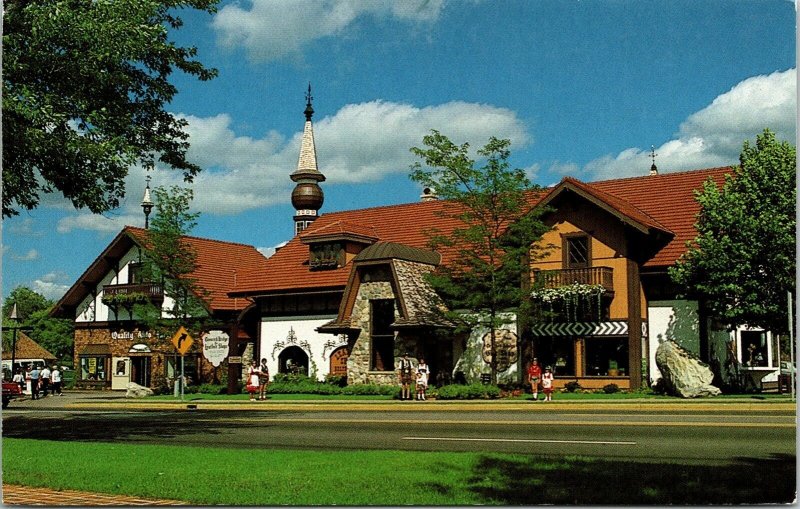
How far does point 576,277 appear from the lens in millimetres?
33000

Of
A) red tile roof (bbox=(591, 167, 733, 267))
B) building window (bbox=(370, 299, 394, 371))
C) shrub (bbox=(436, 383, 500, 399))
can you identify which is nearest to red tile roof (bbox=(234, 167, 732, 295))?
red tile roof (bbox=(591, 167, 733, 267))

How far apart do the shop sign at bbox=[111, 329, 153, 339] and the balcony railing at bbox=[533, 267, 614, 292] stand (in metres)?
23.1

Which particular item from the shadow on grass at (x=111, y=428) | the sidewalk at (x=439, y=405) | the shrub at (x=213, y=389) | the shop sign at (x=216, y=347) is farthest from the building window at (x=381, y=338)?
the shadow on grass at (x=111, y=428)

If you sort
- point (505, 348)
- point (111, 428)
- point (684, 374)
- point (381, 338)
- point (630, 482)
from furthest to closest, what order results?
point (381, 338) < point (505, 348) < point (684, 374) < point (111, 428) < point (630, 482)

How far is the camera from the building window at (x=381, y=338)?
3581 cm

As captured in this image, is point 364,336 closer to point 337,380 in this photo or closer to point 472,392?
point 337,380

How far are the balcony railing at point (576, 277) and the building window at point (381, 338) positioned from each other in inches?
241

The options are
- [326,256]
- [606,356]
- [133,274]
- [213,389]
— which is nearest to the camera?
[606,356]

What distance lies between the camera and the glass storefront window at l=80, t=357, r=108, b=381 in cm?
4966

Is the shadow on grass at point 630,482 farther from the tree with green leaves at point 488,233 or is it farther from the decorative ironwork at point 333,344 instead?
the decorative ironwork at point 333,344

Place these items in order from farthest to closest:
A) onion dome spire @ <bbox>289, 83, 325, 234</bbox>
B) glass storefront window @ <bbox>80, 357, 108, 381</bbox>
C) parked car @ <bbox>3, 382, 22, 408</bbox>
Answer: onion dome spire @ <bbox>289, 83, 325, 234</bbox>
glass storefront window @ <bbox>80, 357, 108, 381</bbox>
parked car @ <bbox>3, 382, 22, 408</bbox>

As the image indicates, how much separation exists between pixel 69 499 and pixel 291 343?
101 feet

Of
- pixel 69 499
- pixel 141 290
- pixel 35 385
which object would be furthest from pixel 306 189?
pixel 69 499

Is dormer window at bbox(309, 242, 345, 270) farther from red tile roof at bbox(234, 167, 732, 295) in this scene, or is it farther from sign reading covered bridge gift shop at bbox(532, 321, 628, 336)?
sign reading covered bridge gift shop at bbox(532, 321, 628, 336)
